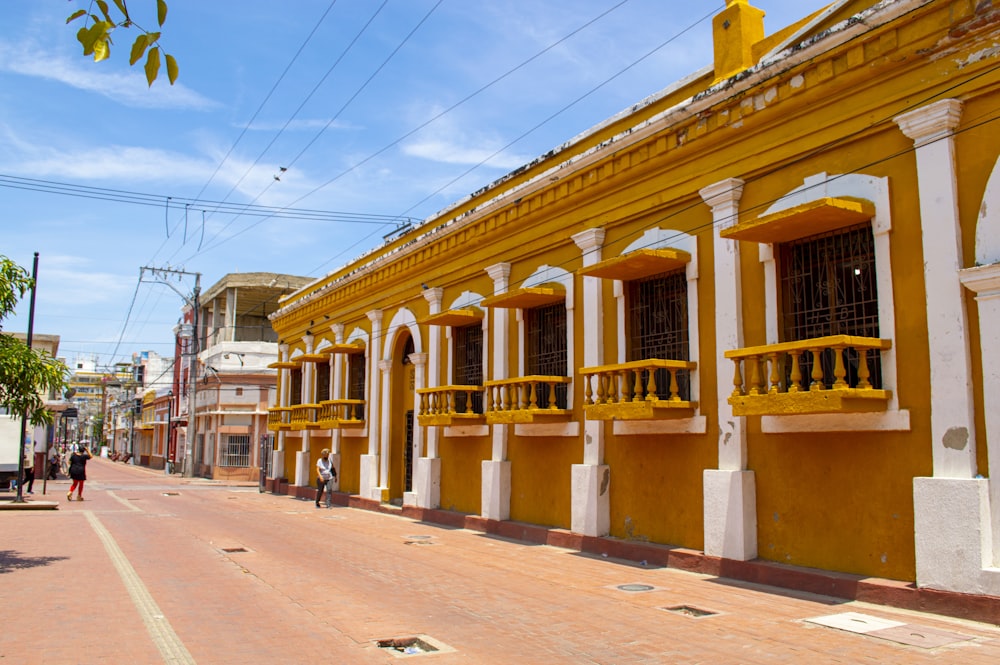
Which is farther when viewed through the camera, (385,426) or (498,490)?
(385,426)

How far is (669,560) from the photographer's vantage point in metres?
10.7

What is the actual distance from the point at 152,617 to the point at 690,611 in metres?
4.88

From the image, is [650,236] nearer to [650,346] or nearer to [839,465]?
[650,346]

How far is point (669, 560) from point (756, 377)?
288cm

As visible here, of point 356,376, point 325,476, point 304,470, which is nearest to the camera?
point 325,476

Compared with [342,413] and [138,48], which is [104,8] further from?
[342,413]

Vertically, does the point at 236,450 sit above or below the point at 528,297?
below

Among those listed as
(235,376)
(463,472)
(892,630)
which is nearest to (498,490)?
(463,472)

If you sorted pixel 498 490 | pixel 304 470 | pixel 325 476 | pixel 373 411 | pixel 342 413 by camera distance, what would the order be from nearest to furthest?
1. pixel 498 490
2. pixel 373 411
3. pixel 325 476
4. pixel 342 413
5. pixel 304 470

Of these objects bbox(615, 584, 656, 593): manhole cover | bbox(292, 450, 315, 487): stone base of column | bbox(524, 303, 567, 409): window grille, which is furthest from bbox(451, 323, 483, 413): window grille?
bbox(292, 450, 315, 487): stone base of column

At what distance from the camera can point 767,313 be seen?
9.78 metres

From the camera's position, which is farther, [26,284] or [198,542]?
[198,542]

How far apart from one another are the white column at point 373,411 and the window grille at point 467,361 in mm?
3674

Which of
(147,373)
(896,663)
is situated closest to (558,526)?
(896,663)
